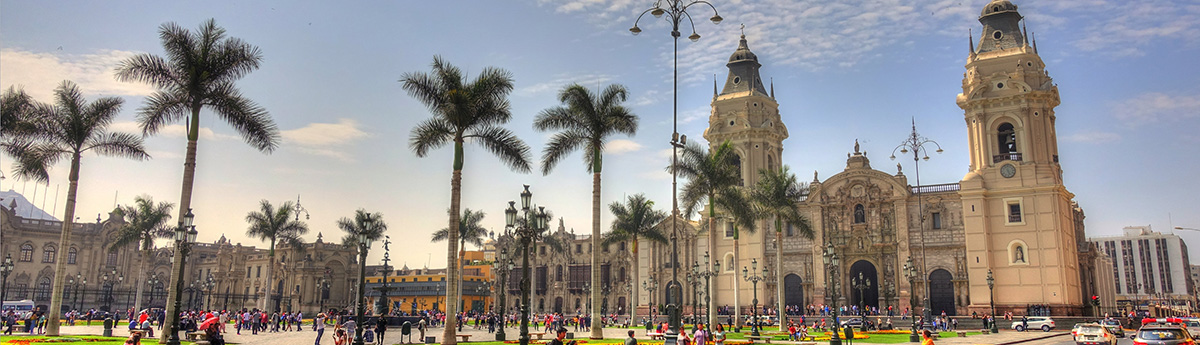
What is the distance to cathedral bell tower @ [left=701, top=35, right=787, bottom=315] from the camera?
6134 centimetres

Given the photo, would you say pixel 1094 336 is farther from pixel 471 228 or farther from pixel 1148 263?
pixel 1148 263

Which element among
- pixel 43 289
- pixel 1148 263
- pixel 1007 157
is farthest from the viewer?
pixel 1148 263

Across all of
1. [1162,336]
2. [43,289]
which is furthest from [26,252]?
[1162,336]

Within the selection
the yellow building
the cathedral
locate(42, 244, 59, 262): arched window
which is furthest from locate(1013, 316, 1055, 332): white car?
locate(42, 244, 59, 262): arched window

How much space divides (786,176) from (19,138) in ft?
116

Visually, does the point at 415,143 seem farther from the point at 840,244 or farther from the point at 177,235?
the point at 840,244

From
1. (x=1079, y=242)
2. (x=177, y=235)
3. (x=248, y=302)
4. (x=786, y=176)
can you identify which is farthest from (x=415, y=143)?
(x=248, y=302)

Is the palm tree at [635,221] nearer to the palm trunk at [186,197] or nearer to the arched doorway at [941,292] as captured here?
the arched doorway at [941,292]

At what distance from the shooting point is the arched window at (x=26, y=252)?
75.7 meters

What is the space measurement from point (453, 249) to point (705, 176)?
16.4 m

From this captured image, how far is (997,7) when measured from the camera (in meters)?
54.8

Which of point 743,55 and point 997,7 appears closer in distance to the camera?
point 997,7

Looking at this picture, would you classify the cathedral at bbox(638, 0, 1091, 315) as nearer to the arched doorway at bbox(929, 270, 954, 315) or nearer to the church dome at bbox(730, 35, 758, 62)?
→ the arched doorway at bbox(929, 270, 954, 315)

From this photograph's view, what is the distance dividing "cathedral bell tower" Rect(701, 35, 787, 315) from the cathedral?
45 cm
